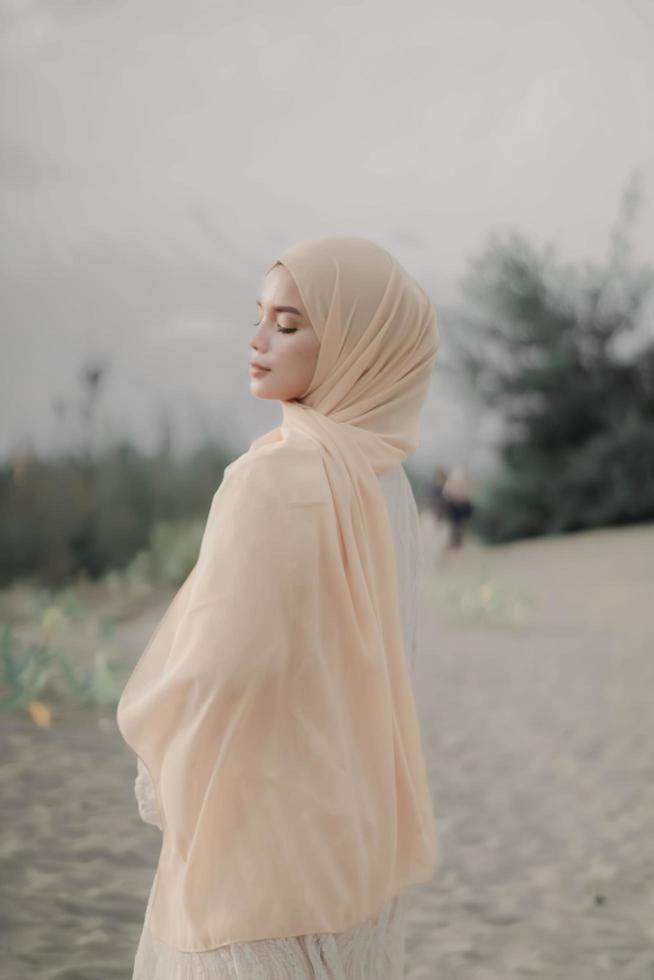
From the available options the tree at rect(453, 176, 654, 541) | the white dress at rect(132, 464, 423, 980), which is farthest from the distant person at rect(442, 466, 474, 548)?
the white dress at rect(132, 464, 423, 980)

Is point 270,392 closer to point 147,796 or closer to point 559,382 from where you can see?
point 147,796

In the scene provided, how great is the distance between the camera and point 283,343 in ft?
3.40

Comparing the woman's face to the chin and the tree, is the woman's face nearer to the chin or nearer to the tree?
the chin

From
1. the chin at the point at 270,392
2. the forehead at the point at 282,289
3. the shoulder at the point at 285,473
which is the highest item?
the forehead at the point at 282,289

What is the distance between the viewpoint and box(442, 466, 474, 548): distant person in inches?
264

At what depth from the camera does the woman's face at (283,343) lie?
3.40 feet

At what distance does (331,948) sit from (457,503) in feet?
19.4

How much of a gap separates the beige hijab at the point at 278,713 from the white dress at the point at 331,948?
2 cm

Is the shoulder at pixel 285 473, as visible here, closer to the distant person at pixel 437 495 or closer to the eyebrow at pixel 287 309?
the eyebrow at pixel 287 309

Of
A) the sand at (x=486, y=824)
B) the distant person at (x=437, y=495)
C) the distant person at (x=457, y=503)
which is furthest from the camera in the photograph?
the distant person at (x=457, y=503)

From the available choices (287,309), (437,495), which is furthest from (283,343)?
(437,495)

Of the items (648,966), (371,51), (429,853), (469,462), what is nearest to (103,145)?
(371,51)

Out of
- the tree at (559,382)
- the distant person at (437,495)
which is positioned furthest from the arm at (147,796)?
the tree at (559,382)

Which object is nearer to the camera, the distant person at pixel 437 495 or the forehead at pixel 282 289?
the forehead at pixel 282 289
